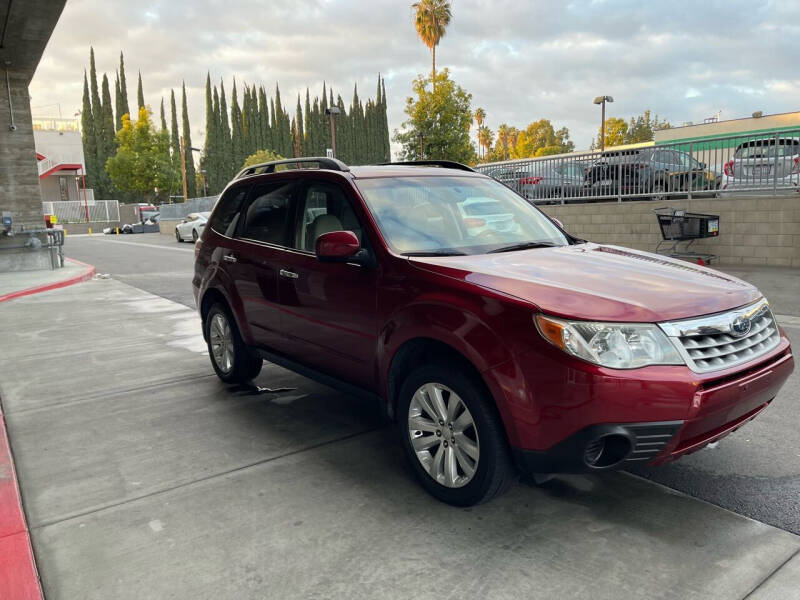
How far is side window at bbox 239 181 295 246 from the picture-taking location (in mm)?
4586

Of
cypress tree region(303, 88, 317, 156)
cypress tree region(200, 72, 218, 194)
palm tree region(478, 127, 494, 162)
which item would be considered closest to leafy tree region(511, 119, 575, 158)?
palm tree region(478, 127, 494, 162)

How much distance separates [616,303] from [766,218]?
11695 mm

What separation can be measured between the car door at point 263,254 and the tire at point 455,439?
5.22 feet

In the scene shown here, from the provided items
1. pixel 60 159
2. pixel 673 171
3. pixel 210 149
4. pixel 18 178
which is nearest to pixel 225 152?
pixel 210 149

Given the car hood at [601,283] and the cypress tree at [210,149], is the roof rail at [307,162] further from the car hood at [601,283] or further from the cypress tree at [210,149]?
the cypress tree at [210,149]

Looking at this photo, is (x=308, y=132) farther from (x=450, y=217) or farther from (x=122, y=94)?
(x=450, y=217)

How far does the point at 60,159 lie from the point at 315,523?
208 feet

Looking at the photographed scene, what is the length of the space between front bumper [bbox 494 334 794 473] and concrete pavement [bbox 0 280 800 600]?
1.41 feet

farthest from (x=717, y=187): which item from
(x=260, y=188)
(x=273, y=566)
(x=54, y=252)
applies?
(x=54, y=252)

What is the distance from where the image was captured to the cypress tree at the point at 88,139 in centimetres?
6669

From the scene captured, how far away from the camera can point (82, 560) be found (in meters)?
2.93

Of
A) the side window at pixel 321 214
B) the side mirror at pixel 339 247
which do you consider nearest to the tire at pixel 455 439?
the side mirror at pixel 339 247

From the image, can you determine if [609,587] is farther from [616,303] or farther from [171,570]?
[171,570]

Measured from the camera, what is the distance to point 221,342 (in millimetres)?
5598
